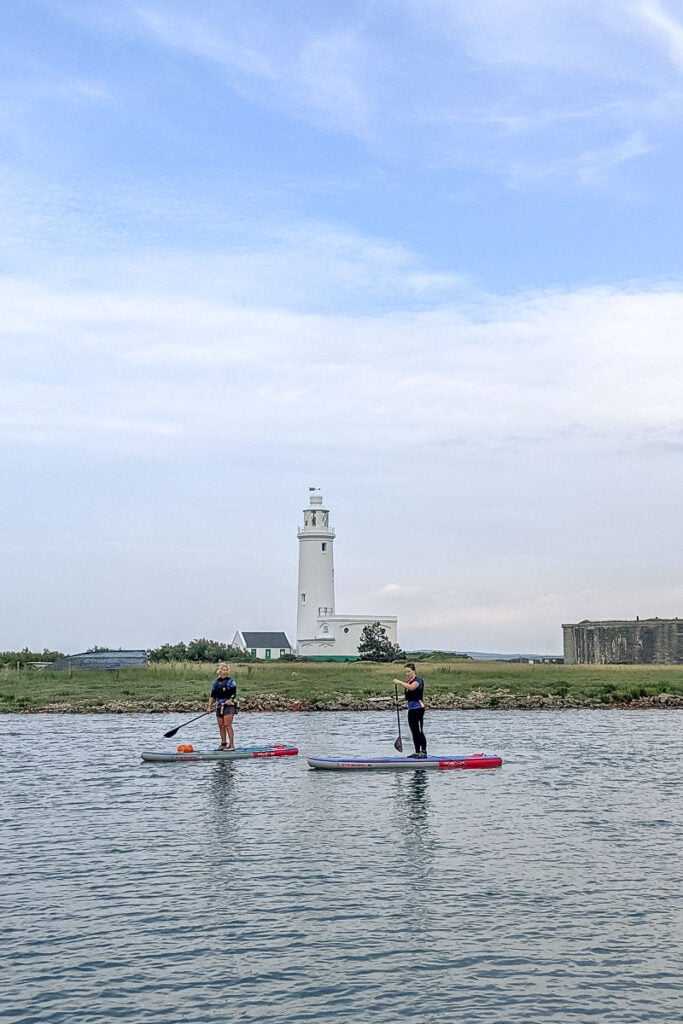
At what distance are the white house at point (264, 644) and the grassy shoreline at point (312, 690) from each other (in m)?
40.4

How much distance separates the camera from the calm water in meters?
12.8

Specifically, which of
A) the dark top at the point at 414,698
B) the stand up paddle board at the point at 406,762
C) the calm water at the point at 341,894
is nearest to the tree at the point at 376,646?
the stand up paddle board at the point at 406,762

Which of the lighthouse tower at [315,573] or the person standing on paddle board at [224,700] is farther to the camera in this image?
the lighthouse tower at [315,573]

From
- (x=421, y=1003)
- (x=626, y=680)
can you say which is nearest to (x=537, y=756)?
(x=421, y=1003)

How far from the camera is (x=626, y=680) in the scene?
69312mm

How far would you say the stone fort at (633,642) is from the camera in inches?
4316

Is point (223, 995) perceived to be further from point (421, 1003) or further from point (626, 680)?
point (626, 680)

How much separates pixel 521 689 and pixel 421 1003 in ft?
166

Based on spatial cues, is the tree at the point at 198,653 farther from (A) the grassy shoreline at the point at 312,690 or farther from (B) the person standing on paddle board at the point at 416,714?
(B) the person standing on paddle board at the point at 416,714

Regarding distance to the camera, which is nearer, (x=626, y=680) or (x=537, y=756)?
(x=537, y=756)

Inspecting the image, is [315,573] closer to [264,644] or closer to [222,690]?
[264,644]

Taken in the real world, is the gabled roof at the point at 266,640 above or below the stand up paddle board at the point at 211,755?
above

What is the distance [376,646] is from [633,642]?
2667 centimetres

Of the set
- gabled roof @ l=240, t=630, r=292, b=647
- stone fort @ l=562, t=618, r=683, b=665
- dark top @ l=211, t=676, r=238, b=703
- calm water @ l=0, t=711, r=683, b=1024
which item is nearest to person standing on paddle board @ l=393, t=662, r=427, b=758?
calm water @ l=0, t=711, r=683, b=1024
